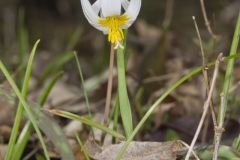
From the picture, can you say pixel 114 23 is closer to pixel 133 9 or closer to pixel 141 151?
pixel 133 9

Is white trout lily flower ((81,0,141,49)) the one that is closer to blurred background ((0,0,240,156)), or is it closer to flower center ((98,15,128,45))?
flower center ((98,15,128,45))

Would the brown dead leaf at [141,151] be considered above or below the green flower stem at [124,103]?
below

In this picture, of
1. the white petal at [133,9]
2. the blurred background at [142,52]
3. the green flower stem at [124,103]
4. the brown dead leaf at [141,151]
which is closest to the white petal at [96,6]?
the white petal at [133,9]

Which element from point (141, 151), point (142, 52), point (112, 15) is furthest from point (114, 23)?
point (142, 52)

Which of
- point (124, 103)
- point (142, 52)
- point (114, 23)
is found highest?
point (114, 23)

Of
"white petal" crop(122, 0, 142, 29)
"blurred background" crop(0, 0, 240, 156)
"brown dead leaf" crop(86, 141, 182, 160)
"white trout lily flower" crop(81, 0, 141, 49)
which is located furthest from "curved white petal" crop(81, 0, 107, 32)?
"blurred background" crop(0, 0, 240, 156)

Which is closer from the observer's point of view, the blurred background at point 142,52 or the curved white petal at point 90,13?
the curved white petal at point 90,13

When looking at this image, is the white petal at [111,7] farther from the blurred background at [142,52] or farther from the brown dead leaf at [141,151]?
the blurred background at [142,52]
